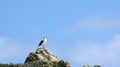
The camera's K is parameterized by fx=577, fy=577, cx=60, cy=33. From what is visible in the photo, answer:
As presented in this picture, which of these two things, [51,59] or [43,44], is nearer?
[51,59]

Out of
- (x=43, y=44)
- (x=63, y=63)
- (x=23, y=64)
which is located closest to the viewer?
(x=63, y=63)

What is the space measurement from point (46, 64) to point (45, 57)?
2.09m

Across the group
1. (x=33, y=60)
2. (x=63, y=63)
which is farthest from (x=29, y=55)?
(x=63, y=63)

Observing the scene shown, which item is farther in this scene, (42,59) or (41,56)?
(41,56)

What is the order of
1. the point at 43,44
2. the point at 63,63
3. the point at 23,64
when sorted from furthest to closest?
the point at 43,44 → the point at 23,64 → the point at 63,63

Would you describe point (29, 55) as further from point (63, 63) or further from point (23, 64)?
point (63, 63)

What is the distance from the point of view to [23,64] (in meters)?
47.1

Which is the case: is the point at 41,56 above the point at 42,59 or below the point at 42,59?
above

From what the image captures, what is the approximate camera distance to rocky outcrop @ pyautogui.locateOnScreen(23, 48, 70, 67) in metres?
45.1

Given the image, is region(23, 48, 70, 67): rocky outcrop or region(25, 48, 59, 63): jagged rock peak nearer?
region(23, 48, 70, 67): rocky outcrop

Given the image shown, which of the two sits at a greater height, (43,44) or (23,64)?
(43,44)

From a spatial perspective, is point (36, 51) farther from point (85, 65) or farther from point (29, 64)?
point (85, 65)

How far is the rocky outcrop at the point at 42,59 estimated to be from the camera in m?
45.1

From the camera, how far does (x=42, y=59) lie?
153 feet
